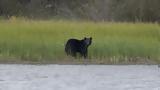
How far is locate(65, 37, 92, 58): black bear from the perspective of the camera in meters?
15.9

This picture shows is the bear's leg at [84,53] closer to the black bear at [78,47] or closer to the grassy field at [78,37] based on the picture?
the black bear at [78,47]

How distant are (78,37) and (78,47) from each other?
1.99m

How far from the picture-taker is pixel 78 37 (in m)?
18.1

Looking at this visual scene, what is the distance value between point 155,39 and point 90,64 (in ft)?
11.9

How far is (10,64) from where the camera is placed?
1494 cm

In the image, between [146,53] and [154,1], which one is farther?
[154,1]

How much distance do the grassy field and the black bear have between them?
0.20 metres

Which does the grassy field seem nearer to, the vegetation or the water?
the water

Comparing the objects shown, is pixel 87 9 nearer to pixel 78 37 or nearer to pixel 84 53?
pixel 78 37

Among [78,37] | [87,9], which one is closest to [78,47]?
[78,37]

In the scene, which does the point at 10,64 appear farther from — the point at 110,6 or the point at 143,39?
the point at 110,6

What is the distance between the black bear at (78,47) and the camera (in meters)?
15.9

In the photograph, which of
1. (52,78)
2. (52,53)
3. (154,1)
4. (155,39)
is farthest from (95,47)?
(154,1)

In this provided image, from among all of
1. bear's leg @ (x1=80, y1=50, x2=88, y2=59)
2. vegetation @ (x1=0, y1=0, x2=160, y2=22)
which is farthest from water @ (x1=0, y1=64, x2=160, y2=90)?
vegetation @ (x1=0, y1=0, x2=160, y2=22)
